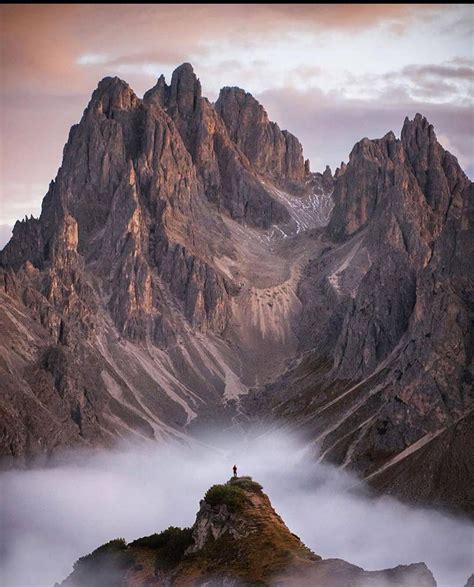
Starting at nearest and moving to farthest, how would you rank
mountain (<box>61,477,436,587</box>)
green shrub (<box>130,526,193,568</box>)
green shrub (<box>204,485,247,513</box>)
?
mountain (<box>61,477,436,587</box>)
green shrub (<box>204,485,247,513</box>)
green shrub (<box>130,526,193,568</box>)

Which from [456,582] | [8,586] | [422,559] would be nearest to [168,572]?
[456,582]

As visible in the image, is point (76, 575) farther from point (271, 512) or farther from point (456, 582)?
point (456, 582)

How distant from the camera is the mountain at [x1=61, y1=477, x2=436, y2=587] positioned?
251ft

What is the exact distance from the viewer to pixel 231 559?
8819 centimetres

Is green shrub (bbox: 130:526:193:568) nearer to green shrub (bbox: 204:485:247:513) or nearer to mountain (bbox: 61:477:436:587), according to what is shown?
mountain (bbox: 61:477:436:587)

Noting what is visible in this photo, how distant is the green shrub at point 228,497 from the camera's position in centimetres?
9250

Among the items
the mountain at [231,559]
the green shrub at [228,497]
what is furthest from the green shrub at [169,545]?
the green shrub at [228,497]

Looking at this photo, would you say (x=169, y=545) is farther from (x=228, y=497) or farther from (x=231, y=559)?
(x=231, y=559)

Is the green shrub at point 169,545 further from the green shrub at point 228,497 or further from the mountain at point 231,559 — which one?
the green shrub at point 228,497

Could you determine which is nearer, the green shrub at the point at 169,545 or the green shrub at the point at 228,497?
the green shrub at the point at 228,497

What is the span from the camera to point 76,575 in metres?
105

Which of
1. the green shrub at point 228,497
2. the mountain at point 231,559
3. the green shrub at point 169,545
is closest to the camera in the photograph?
the mountain at point 231,559

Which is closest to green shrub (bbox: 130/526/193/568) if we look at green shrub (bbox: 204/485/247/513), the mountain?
the mountain

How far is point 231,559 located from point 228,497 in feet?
19.3
